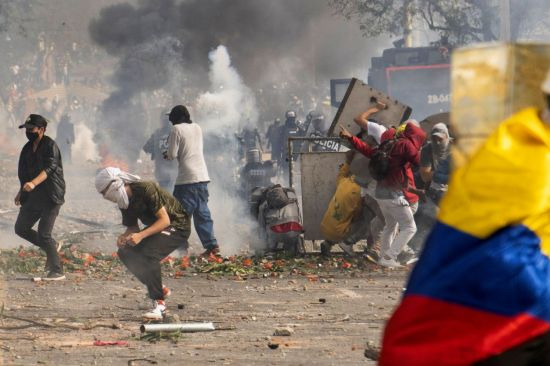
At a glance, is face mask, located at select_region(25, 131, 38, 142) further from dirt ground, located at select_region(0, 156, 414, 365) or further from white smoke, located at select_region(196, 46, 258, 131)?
white smoke, located at select_region(196, 46, 258, 131)

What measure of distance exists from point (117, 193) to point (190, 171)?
3777 mm

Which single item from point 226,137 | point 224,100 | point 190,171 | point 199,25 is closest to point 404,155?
point 190,171

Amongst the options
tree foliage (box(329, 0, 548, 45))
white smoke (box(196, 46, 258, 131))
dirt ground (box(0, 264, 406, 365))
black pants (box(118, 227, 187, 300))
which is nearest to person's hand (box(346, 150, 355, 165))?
dirt ground (box(0, 264, 406, 365))

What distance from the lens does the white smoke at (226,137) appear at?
14.5m

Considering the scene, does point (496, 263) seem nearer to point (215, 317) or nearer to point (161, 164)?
point (215, 317)

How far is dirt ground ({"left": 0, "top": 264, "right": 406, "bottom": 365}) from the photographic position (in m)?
7.08

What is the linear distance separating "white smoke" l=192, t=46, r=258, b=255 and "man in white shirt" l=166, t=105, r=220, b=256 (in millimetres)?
1078

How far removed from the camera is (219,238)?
14133 millimetres

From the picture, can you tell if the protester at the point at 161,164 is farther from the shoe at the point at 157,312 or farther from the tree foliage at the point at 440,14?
the tree foliage at the point at 440,14

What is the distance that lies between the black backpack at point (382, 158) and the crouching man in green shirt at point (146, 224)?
2.74 metres

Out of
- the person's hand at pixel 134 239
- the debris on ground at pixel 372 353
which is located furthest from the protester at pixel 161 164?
the debris on ground at pixel 372 353

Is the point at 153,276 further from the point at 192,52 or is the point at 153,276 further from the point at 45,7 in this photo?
the point at 45,7

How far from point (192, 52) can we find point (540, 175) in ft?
118

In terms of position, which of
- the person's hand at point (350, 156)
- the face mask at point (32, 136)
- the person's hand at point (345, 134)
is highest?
the face mask at point (32, 136)
